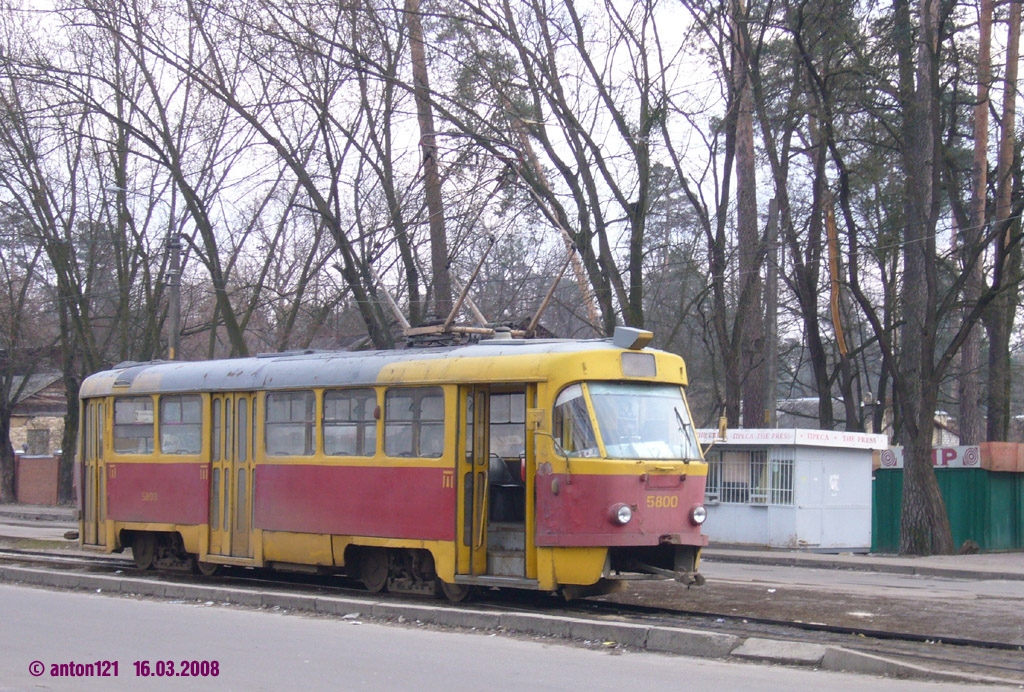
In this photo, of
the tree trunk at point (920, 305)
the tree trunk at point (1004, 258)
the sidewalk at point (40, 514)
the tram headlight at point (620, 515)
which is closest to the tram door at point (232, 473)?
the tram headlight at point (620, 515)

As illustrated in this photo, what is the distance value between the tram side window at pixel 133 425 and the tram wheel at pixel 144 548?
123 centimetres

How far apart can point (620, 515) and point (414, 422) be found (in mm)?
2826

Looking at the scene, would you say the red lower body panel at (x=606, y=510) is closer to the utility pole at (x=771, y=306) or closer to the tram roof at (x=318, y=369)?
the tram roof at (x=318, y=369)

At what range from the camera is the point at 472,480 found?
12.1 m

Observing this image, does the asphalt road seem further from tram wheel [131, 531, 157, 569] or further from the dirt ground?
tram wheel [131, 531, 157, 569]

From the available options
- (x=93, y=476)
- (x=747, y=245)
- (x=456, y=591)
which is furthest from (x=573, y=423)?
(x=747, y=245)

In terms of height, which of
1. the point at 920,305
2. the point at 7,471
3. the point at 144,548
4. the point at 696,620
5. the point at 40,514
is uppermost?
the point at 920,305

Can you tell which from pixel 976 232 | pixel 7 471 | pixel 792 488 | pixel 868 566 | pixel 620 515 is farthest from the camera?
pixel 7 471

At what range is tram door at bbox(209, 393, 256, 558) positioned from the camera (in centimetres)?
1455

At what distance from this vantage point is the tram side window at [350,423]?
1320cm

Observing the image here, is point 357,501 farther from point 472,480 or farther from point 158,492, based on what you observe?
point 158,492

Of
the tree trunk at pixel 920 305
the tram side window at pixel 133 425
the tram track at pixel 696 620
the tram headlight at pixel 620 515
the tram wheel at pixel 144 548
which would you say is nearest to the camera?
the tram track at pixel 696 620

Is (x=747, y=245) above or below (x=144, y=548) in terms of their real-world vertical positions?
above

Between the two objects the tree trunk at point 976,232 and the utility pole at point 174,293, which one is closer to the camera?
the tree trunk at point 976,232
